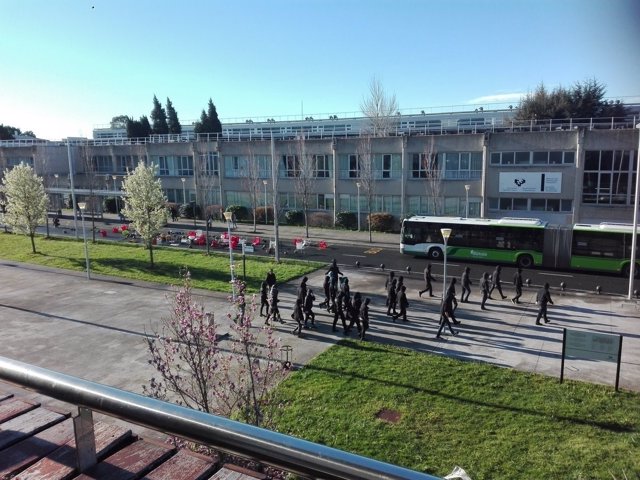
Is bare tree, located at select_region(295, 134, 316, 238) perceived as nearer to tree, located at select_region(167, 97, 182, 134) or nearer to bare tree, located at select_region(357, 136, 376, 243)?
bare tree, located at select_region(357, 136, 376, 243)

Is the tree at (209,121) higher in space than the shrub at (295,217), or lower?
higher

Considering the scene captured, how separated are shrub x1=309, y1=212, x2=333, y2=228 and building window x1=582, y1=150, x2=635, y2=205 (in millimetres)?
20861

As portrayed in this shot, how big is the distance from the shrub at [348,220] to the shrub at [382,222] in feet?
7.44

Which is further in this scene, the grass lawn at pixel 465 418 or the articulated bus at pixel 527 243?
the articulated bus at pixel 527 243

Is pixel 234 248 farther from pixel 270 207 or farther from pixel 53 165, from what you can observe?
pixel 53 165

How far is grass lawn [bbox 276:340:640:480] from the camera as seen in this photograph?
905cm

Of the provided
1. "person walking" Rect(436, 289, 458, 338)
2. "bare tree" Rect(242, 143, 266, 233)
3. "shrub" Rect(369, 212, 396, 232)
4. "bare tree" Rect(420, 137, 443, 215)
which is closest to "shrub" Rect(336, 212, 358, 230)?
"shrub" Rect(369, 212, 396, 232)

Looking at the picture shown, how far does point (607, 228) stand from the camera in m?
25.1

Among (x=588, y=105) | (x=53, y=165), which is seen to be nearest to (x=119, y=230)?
(x=53, y=165)

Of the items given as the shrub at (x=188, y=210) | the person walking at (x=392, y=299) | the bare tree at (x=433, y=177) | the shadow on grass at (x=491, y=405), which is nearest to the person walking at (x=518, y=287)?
the person walking at (x=392, y=299)

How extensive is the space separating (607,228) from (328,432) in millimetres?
21495

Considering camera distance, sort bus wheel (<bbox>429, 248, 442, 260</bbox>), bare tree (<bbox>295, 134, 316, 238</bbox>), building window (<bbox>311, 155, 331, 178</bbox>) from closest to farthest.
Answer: bus wheel (<bbox>429, 248, 442, 260</bbox>)
bare tree (<bbox>295, 134, 316, 238</bbox>)
building window (<bbox>311, 155, 331, 178</bbox>)

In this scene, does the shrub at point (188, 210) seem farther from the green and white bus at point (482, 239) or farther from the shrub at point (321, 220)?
the green and white bus at point (482, 239)

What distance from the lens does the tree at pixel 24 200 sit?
3263 centimetres
